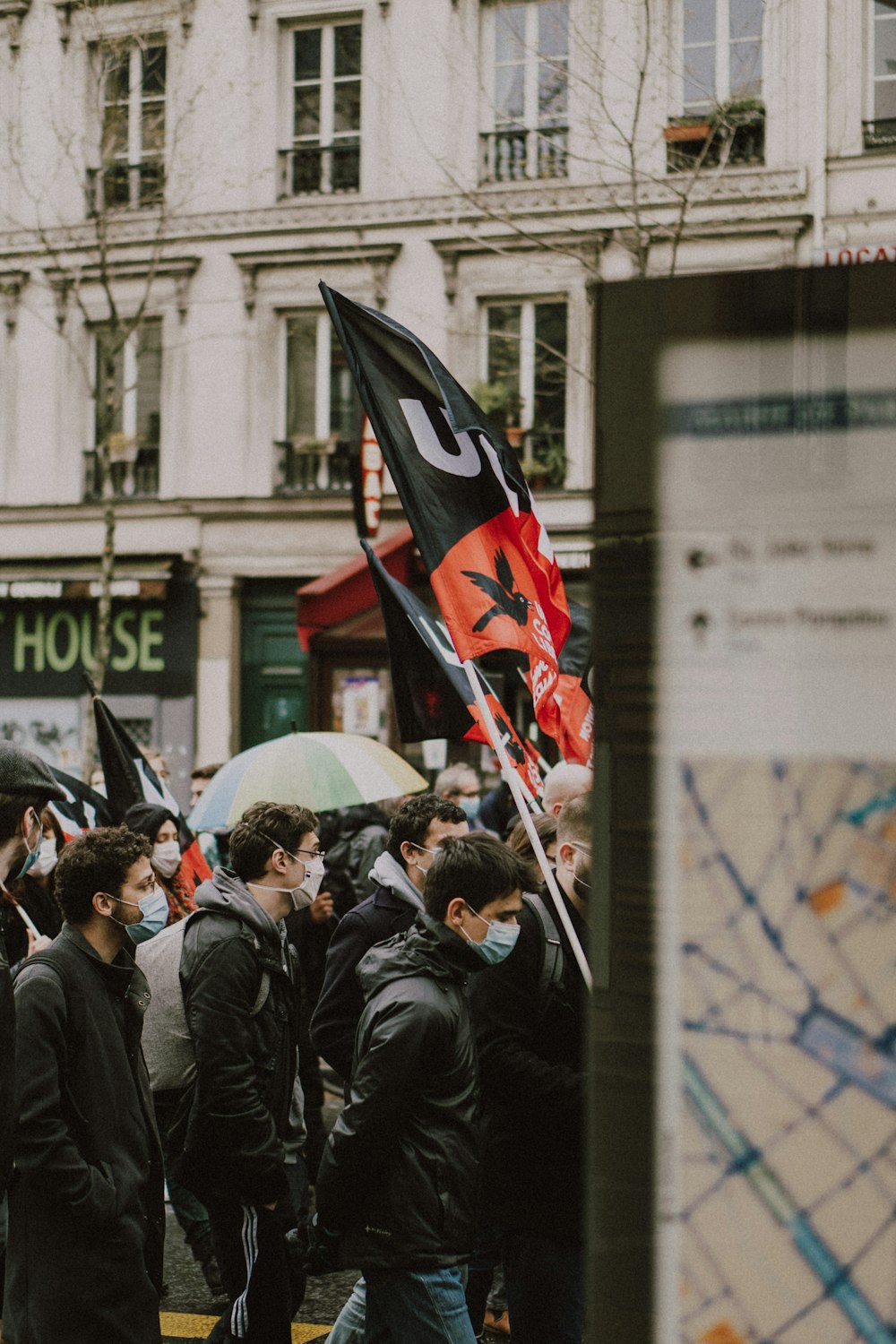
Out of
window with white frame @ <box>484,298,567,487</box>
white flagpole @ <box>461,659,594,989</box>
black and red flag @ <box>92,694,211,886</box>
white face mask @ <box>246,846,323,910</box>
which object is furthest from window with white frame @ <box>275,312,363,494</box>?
white flagpole @ <box>461,659,594,989</box>

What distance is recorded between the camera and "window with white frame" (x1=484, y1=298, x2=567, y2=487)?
17062 mm

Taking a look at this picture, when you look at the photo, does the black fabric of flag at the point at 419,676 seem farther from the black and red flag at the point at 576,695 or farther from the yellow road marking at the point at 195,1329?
the yellow road marking at the point at 195,1329

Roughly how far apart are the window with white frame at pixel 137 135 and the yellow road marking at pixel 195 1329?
1491cm

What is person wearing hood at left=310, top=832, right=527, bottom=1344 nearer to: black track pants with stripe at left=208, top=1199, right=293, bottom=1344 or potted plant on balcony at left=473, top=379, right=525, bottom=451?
black track pants with stripe at left=208, top=1199, right=293, bottom=1344

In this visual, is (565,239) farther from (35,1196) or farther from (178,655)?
(35,1196)

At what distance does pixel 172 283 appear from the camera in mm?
18562

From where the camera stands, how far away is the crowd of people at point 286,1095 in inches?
141

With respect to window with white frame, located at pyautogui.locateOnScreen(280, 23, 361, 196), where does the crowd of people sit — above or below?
below

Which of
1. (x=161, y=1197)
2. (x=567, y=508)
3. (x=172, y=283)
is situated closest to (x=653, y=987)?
(x=161, y=1197)

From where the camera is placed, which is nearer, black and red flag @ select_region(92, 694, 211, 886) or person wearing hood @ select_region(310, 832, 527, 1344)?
person wearing hood @ select_region(310, 832, 527, 1344)

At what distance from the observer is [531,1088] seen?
394 cm

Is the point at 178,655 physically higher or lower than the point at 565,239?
lower

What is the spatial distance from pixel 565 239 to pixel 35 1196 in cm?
1455

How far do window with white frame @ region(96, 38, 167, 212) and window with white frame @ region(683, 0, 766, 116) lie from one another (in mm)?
6673
